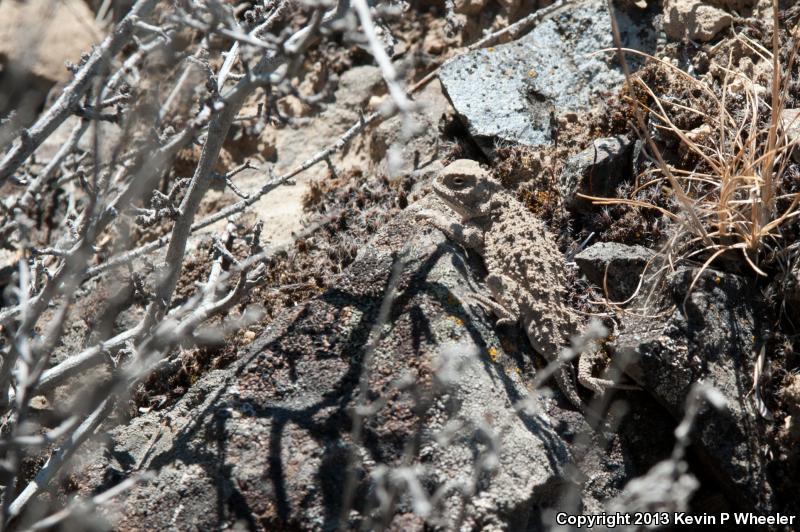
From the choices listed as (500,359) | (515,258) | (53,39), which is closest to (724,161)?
(515,258)

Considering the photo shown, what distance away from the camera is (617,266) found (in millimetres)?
4883

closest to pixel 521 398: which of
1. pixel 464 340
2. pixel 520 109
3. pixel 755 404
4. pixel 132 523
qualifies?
pixel 464 340

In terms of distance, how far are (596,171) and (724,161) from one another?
85 centimetres

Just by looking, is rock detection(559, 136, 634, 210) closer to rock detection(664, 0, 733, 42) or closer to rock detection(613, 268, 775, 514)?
rock detection(613, 268, 775, 514)

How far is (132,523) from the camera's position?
3.94m

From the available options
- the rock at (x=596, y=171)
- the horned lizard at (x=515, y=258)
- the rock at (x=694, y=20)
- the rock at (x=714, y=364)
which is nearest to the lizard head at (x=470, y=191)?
the horned lizard at (x=515, y=258)

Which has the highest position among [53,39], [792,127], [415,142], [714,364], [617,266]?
[53,39]

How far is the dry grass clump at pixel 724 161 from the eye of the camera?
4555 mm

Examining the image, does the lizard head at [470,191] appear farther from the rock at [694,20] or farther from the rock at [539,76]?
the rock at [694,20]

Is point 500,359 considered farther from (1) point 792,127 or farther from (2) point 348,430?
(1) point 792,127

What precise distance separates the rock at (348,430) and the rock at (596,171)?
127 centimetres

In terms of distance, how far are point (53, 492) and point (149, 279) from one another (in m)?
2.25

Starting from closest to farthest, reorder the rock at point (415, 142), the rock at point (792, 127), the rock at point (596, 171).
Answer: the rock at point (792, 127), the rock at point (596, 171), the rock at point (415, 142)

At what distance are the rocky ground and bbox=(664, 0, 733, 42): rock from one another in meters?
0.02
